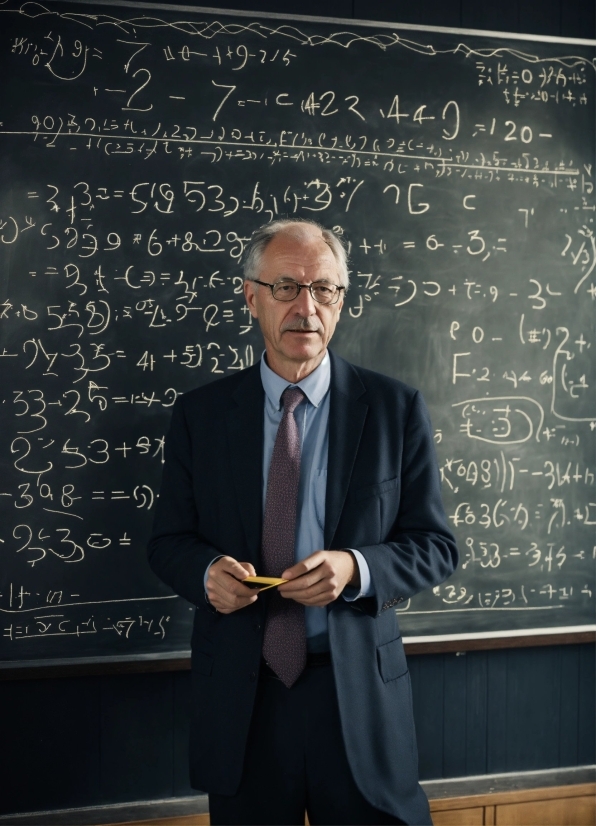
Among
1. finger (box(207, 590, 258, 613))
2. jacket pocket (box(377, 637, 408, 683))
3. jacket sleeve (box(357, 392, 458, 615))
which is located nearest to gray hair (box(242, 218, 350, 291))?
jacket sleeve (box(357, 392, 458, 615))

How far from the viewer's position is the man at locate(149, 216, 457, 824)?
6.44 feet

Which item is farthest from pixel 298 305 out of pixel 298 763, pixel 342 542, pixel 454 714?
pixel 454 714

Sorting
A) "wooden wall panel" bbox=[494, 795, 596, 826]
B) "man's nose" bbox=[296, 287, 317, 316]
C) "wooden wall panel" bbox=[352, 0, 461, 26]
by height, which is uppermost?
"wooden wall panel" bbox=[352, 0, 461, 26]

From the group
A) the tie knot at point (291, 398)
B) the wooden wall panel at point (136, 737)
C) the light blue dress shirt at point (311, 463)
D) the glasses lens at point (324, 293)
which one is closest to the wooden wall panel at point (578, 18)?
the glasses lens at point (324, 293)

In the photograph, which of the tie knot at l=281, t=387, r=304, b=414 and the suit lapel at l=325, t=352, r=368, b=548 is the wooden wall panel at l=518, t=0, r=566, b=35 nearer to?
the suit lapel at l=325, t=352, r=368, b=548

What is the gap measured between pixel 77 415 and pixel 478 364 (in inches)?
58.6

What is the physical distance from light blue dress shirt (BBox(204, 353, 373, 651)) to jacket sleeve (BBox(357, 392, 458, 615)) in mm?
76

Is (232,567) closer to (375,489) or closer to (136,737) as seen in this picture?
(375,489)

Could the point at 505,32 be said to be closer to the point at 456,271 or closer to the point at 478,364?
the point at 456,271

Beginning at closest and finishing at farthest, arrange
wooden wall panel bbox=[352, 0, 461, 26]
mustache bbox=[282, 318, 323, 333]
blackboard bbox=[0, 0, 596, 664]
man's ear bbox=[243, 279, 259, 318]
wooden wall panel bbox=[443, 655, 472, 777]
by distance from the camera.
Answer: mustache bbox=[282, 318, 323, 333] → man's ear bbox=[243, 279, 259, 318] → blackboard bbox=[0, 0, 596, 664] → wooden wall panel bbox=[352, 0, 461, 26] → wooden wall panel bbox=[443, 655, 472, 777]

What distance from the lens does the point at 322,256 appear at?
212 cm

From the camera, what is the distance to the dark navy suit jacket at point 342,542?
6.48 feet

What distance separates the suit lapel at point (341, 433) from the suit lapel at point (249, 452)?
184mm

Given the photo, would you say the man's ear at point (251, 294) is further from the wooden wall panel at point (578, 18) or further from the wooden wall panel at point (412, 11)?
the wooden wall panel at point (578, 18)
